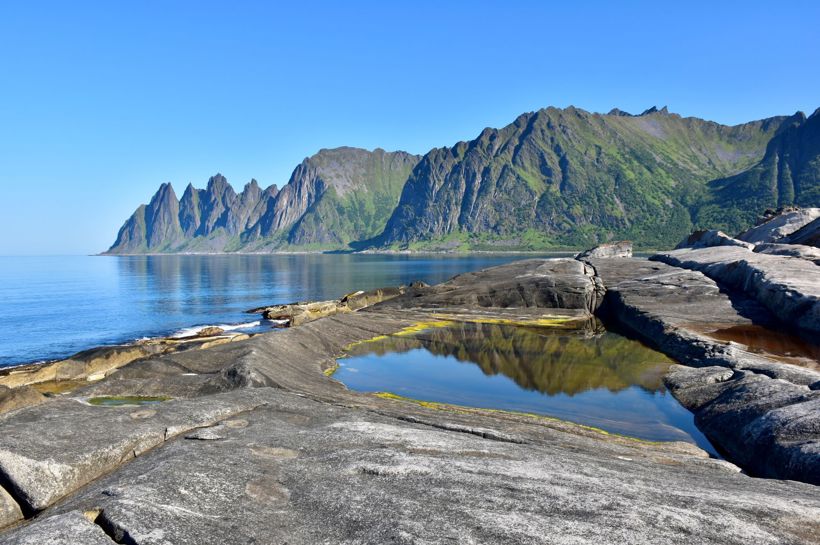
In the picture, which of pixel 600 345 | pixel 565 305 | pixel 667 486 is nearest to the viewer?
pixel 667 486

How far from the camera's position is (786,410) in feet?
95.5

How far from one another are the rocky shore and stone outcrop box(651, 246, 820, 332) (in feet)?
41.6

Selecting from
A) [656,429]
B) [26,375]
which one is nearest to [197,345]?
[26,375]

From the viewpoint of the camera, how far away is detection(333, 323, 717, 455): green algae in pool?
3850cm

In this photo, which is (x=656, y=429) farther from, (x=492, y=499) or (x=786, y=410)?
(x=492, y=499)

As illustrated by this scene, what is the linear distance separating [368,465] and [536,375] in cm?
3400

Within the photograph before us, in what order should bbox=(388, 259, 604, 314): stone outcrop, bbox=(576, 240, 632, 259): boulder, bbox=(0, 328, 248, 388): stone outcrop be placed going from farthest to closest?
bbox=(576, 240, 632, 259): boulder < bbox=(388, 259, 604, 314): stone outcrop < bbox=(0, 328, 248, 388): stone outcrop

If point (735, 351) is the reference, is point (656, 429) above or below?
below

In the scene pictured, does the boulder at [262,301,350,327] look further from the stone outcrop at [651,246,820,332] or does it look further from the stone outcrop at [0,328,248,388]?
the stone outcrop at [651,246,820,332]

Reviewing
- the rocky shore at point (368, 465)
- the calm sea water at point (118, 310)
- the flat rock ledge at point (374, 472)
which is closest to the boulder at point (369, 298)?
the calm sea water at point (118, 310)

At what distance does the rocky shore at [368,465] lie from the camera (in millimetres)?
15070

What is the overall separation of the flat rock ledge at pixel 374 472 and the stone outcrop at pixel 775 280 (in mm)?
20771

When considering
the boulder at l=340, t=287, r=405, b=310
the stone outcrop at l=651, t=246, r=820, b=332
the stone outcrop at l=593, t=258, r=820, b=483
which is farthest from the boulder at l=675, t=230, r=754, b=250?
the boulder at l=340, t=287, r=405, b=310

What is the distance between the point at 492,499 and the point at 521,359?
135ft
